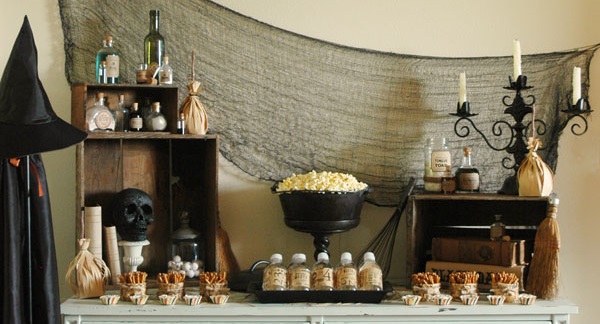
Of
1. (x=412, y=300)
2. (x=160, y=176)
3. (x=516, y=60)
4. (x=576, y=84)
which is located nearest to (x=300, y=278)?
(x=412, y=300)

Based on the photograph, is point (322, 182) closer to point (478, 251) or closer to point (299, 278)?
point (299, 278)

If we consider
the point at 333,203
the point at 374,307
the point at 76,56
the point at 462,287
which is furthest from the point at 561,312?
the point at 76,56

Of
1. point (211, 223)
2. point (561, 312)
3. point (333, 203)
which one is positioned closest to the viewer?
point (561, 312)

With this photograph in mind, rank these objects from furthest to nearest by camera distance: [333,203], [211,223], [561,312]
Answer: [211,223], [333,203], [561,312]

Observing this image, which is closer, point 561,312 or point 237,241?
point 561,312

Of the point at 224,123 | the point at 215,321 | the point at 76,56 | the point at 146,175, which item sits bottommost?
the point at 215,321

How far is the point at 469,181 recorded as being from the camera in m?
2.58

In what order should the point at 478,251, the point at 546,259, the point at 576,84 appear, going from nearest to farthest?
the point at 546,259
the point at 478,251
the point at 576,84

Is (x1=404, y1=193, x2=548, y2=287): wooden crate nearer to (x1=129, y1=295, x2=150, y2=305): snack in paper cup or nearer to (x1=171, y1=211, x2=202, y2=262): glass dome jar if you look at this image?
(x1=171, y1=211, x2=202, y2=262): glass dome jar

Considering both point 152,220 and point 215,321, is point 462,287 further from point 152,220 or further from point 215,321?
point 152,220

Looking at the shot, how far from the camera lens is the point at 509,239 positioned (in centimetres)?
253

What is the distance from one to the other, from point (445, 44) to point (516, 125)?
1.28 ft

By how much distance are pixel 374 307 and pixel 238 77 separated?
37.0 inches

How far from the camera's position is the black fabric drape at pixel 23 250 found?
6.98ft
